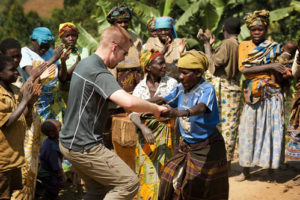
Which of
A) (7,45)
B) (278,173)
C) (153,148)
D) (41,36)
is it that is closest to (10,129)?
(7,45)

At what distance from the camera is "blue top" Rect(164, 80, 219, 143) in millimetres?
3832

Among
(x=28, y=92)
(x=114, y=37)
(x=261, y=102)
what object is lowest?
(x=261, y=102)

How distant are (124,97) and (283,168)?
4.37 metres

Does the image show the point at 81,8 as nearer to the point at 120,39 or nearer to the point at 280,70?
the point at 280,70

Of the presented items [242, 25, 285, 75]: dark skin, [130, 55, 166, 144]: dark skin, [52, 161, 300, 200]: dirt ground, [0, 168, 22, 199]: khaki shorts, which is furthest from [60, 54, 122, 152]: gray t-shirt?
[242, 25, 285, 75]: dark skin

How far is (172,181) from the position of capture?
4027mm

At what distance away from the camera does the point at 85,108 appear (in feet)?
11.1

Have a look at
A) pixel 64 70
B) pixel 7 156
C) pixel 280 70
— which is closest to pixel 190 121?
pixel 7 156

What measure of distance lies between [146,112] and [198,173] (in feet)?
3.13

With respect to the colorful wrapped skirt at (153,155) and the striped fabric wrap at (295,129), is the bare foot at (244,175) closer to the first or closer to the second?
the striped fabric wrap at (295,129)

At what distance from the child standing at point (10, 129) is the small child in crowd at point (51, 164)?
141cm

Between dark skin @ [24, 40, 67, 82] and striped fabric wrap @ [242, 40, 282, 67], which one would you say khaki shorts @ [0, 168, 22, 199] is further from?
striped fabric wrap @ [242, 40, 282, 67]

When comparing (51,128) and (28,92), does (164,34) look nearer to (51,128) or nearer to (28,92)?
(51,128)

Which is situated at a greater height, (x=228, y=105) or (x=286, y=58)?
(x=286, y=58)
